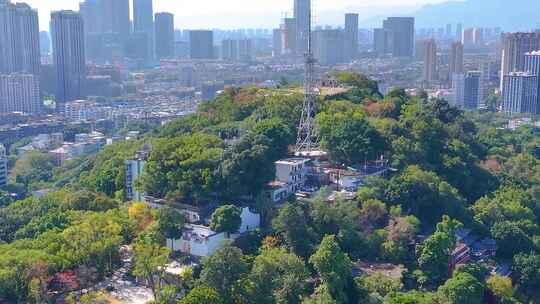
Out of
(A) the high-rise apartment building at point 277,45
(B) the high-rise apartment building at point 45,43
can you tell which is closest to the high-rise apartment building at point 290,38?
(A) the high-rise apartment building at point 277,45

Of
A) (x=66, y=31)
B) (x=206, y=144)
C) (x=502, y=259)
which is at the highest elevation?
(x=66, y=31)

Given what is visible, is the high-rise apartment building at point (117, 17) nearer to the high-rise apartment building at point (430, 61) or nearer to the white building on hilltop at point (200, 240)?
the high-rise apartment building at point (430, 61)

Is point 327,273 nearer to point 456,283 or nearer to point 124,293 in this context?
point 456,283

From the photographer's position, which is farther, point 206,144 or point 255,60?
point 255,60

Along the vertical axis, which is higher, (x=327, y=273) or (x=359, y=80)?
(x=359, y=80)

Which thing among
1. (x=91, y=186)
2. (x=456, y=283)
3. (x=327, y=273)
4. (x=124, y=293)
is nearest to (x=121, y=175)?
(x=91, y=186)

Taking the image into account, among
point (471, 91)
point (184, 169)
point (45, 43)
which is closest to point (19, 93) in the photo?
point (471, 91)
